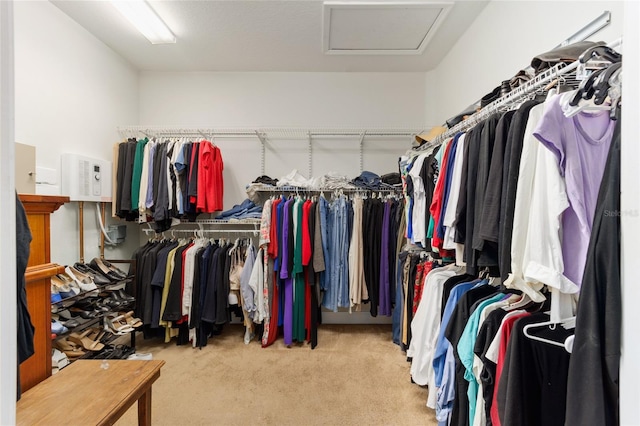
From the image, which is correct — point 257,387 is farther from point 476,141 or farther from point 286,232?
point 476,141

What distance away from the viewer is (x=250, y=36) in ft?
8.02

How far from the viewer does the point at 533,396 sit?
2.97 ft

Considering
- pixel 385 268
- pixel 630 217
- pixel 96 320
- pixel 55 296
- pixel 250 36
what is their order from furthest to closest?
pixel 385 268 → pixel 250 36 → pixel 96 320 → pixel 55 296 → pixel 630 217

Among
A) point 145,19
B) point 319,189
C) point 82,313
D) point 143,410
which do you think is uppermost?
point 145,19

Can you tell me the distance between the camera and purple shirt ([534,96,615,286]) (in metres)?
0.81

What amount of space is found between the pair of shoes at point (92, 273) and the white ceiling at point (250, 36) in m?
2.06

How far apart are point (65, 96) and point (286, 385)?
292 centimetres

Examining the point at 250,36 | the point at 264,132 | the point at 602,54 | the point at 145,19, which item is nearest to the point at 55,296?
the point at 145,19

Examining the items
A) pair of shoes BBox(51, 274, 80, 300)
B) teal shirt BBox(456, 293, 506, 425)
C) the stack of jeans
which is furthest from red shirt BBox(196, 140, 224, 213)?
teal shirt BBox(456, 293, 506, 425)

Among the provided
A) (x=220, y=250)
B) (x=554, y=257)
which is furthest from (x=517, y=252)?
(x=220, y=250)

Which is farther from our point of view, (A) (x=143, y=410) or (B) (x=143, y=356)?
(B) (x=143, y=356)

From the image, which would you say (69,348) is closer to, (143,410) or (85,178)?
(143,410)

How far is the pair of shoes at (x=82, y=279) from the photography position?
6.38 feet

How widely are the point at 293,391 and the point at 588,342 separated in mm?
1841
